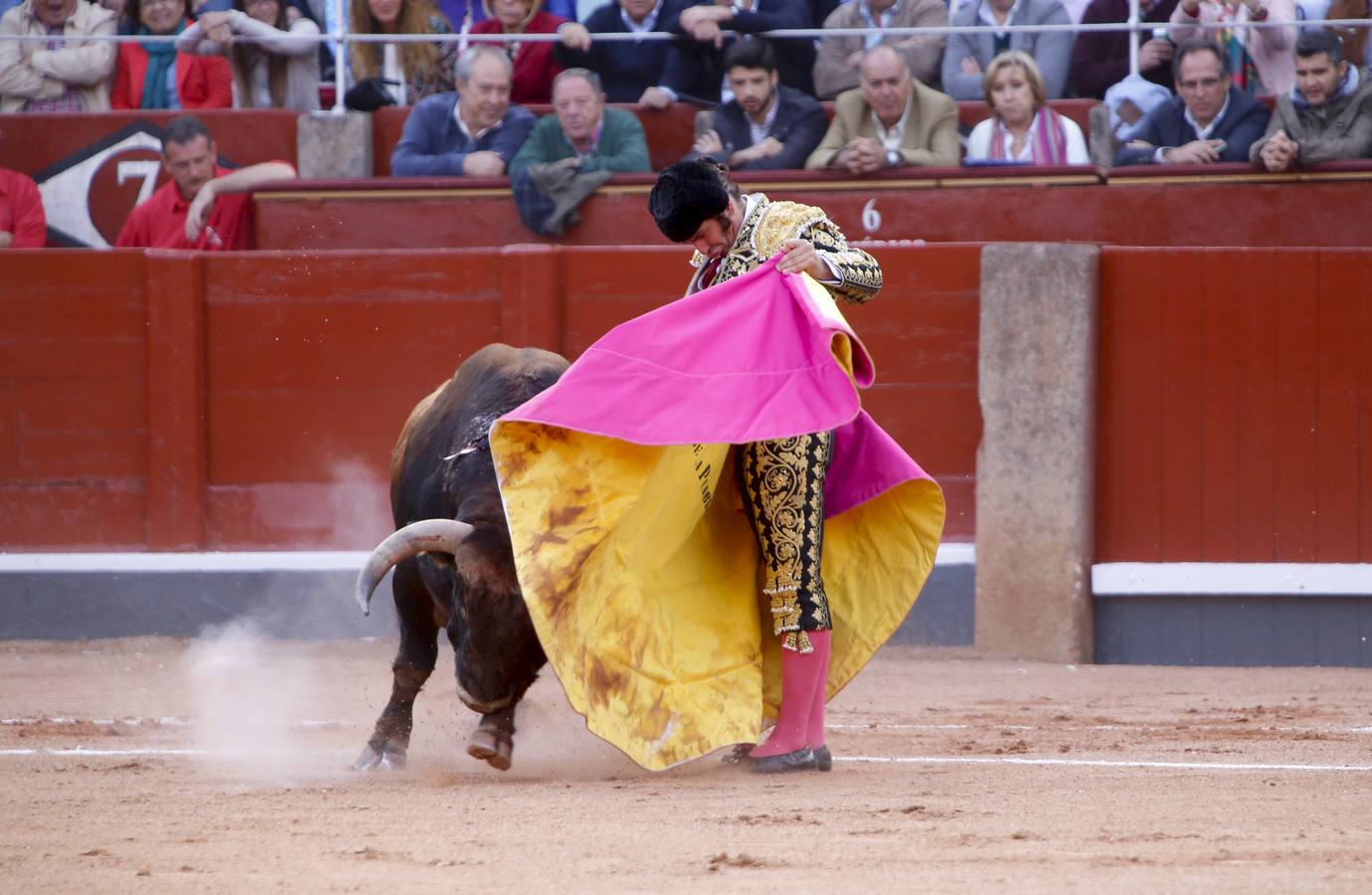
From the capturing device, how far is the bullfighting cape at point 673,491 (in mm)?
3480

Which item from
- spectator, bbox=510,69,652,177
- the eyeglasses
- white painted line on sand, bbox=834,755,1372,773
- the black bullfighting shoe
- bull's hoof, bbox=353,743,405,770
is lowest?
bull's hoof, bbox=353,743,405,770

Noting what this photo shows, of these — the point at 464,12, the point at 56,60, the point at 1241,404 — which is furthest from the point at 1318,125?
the point at 56,60

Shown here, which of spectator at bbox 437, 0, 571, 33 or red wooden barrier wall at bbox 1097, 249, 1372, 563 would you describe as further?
spectator at bbox 437, 0, 571, 33

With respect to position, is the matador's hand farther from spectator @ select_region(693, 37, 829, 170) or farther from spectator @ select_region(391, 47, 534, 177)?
spectator @ select_region(391, 47, 534, 177)

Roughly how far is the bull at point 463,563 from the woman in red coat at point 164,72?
11.6 ft

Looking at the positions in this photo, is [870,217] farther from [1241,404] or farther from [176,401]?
[176,401]

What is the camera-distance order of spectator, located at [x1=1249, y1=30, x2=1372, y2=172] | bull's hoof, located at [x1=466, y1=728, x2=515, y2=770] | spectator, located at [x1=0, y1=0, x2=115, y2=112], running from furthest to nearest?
spectator, located at [x1=0, y1=0, x2=115, y2=112] < spectator, located at [x1=1249, y1=30, x2=1372, y2=172] < bull's hoof, located at [x1=466, y1=728, x2=515, y2=770]

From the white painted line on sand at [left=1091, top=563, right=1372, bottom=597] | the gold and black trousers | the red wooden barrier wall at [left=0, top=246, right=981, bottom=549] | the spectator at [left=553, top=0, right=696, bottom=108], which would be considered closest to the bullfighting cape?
the gold and black trousers

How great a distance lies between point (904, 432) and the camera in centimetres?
630

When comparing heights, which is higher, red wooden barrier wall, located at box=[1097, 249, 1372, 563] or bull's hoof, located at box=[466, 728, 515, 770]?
red wooden barrier wall, located at box=[1097, 249, 1372, 563]

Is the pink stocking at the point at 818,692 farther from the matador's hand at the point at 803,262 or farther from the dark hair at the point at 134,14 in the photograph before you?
the dark hair at the point at 134,14

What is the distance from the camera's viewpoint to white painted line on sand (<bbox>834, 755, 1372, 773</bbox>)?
3.68 m

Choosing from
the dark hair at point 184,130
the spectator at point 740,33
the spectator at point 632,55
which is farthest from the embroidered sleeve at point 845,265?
the dark hair at point 184,130

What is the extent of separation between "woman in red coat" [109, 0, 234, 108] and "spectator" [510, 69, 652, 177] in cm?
153
